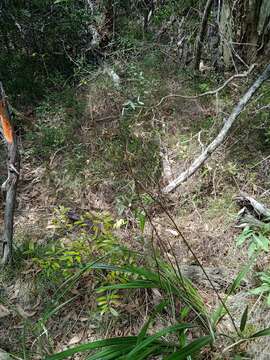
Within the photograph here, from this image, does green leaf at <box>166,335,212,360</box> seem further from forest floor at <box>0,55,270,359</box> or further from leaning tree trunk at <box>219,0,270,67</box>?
leaning tree trunk at <box>219,0,270,67</box>

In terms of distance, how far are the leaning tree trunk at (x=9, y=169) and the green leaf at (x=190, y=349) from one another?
4.44 ft

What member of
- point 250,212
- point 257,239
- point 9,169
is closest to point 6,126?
point 9,169

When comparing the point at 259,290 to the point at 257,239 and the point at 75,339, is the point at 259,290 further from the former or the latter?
the point at 75,339

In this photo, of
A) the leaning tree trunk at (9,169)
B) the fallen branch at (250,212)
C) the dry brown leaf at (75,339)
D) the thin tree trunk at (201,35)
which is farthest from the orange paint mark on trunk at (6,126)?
the thin tree trunk at (201,35)

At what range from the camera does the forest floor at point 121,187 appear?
2053mm

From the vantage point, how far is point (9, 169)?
2.19 metres

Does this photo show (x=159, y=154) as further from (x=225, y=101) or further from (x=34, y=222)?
(x=34, y=222)

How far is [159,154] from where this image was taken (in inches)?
121

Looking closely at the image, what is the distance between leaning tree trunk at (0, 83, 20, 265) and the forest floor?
134 mm

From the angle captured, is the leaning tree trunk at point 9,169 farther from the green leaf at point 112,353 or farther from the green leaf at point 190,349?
the green leaf at point 190,349

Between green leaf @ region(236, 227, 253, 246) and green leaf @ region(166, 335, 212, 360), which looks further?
green leaf @ region(236, 227, 253, 246)

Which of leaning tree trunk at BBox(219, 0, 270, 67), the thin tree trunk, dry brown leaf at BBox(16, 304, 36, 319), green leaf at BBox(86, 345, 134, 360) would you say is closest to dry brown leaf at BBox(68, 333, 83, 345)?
dry brown leaf at BBox(16, 304, 36, 319)

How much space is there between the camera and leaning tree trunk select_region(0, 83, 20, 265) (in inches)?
84.4

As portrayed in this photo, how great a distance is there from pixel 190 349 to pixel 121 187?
1.55 metres
